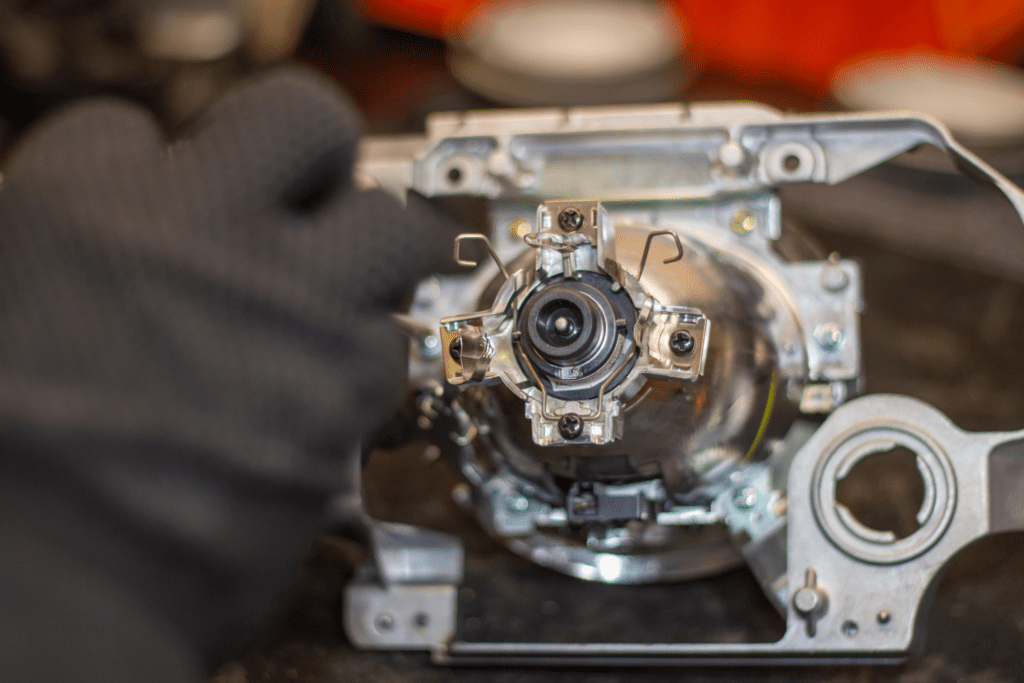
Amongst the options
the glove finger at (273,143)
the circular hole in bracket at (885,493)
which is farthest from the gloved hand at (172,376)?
the circular hole in bracket at (885,493)

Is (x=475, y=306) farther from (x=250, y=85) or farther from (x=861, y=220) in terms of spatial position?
(x=861, y=220)

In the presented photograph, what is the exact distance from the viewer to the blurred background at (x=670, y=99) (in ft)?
2.41

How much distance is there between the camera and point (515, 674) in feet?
2.33

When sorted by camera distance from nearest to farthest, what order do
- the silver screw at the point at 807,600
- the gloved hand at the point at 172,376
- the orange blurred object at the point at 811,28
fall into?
the gloved hand at the point at 172,376 → the silver screw at the point at 807,600 → the orange blurred object at the point at 811,28

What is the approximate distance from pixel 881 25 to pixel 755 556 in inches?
52.3

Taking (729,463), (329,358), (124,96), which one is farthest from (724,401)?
(124,96)

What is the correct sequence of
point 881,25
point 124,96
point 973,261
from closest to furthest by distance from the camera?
point 973,261 < point 124,96 < point 881,25

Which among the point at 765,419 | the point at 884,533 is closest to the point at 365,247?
the point at 765,419

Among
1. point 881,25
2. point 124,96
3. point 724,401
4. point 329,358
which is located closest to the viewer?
point 329,358

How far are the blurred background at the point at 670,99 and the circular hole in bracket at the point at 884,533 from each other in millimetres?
115

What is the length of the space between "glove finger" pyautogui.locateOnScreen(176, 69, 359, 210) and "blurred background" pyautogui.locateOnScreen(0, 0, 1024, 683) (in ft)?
0.99

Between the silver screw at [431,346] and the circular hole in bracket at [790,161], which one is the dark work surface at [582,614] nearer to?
the silver screw at [431,346]

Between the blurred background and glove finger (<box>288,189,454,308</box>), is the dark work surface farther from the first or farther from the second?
glove finger (<box>288,189,454,308</box>)

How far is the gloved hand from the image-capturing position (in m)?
0.43
